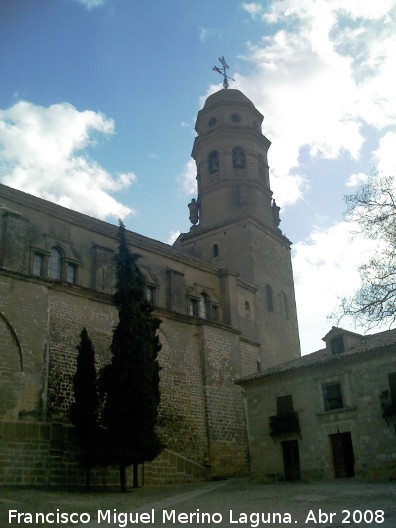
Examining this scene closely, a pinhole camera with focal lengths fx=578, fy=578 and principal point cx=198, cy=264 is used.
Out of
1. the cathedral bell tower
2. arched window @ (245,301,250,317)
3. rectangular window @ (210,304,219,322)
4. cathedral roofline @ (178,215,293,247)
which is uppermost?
the cathedral bell tower

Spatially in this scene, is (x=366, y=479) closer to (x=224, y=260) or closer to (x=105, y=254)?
(x=105, y=254)

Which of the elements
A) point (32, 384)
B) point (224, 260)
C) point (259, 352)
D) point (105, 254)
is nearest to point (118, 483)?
point (32, 384)

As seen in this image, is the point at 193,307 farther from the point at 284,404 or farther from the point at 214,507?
the point at 214,507

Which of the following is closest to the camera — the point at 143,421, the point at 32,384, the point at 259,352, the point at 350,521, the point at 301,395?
the point at 350,521

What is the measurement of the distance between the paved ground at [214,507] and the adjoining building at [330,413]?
1941mm

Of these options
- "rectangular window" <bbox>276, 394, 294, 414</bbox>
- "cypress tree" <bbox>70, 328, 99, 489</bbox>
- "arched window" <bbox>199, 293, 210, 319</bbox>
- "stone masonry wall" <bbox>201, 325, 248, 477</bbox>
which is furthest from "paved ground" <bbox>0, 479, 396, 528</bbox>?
"arched window" <bbox>199, 293, 210, 319</bbox>

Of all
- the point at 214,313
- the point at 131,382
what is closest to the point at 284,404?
the point at 131,382

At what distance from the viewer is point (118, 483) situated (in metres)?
18.6

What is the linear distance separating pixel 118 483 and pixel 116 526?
851cm

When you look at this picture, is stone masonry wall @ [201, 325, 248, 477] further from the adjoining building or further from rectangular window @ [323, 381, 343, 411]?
rectangular window @ [323, 381, 343, 411]

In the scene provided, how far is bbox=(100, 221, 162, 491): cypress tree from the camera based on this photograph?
16.6 meters

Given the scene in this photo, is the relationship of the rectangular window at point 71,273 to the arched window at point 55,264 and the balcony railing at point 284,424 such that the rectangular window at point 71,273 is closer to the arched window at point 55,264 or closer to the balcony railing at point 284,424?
the arched window at point 55,264

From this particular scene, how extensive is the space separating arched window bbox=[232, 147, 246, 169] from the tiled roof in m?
15.5

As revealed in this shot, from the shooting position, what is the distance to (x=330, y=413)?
19.0 metres
